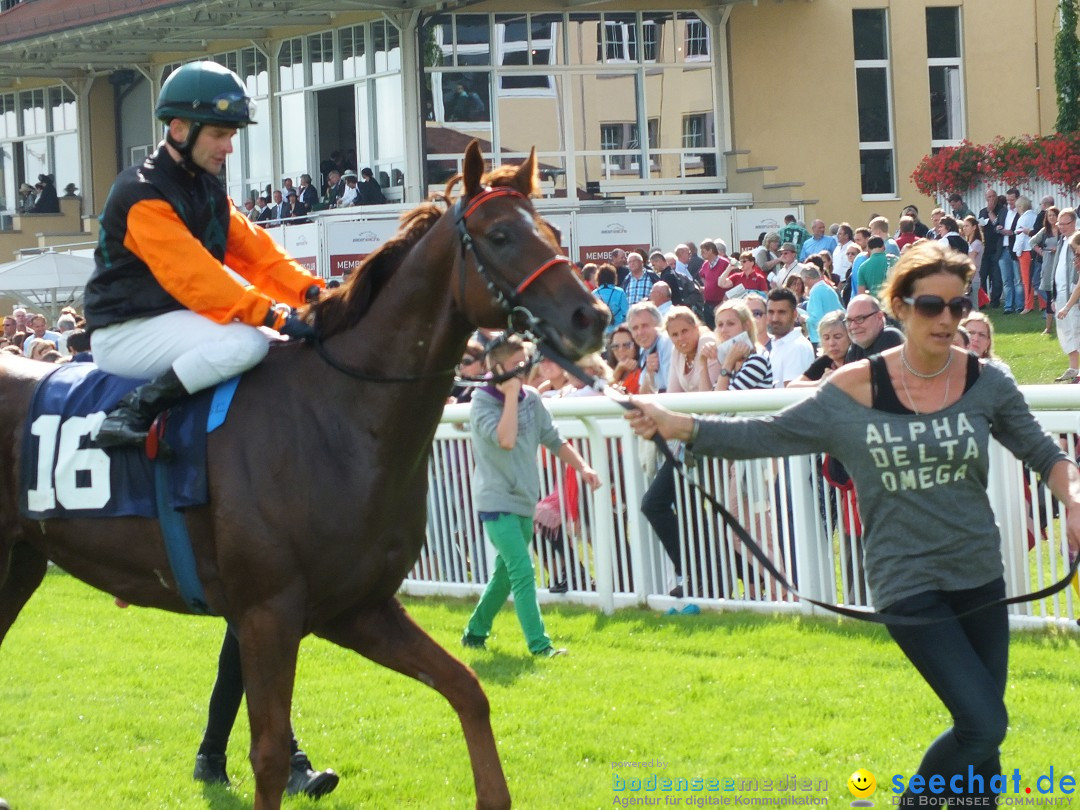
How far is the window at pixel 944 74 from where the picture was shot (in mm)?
29109

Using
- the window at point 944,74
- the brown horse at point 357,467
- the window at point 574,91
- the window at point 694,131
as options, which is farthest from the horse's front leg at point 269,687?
the window at point 944,74

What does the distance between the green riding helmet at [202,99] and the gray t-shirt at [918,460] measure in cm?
195

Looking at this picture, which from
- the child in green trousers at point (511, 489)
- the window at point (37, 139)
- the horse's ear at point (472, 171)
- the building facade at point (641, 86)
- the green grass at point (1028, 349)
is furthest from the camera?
the window at point (37, 139)

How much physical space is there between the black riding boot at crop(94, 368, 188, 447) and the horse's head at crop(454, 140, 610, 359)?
39.2 inches

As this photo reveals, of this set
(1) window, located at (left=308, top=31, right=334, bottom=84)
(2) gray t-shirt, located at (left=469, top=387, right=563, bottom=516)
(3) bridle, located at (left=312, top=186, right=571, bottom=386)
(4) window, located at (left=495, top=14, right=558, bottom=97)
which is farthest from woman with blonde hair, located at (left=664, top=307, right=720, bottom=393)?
(1) window, located at (left=308, top=31, right=334, bottom=84)

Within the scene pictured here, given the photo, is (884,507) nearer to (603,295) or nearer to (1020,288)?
(603,295)

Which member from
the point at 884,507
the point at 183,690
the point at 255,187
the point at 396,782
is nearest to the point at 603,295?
the point at 183,690

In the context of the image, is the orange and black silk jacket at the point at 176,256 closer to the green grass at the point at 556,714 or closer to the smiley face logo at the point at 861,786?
the green grass at the point at 556,714

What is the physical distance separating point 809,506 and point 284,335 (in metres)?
3.76

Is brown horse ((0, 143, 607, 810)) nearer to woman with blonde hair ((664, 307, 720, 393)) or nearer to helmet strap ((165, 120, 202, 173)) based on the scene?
helmet strap ((165, 120, 202, 173))

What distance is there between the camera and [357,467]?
4730 mm

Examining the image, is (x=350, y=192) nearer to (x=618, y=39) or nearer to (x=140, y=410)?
(x=618, y=39)

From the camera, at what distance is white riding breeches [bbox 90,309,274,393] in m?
4.80

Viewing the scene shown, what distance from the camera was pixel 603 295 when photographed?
50.8ft
